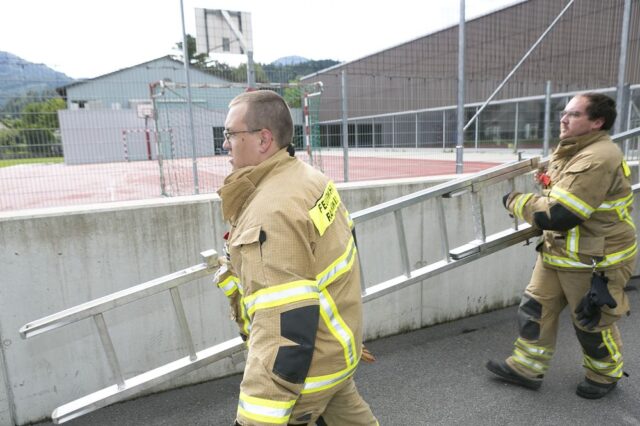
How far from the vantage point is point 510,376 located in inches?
124

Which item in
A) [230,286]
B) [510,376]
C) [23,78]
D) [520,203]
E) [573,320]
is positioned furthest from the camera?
[23,78]

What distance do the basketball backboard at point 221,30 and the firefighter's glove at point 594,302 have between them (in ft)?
14.0

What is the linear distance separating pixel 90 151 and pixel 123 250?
2687 mm

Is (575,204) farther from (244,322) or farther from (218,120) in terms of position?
(218,120)

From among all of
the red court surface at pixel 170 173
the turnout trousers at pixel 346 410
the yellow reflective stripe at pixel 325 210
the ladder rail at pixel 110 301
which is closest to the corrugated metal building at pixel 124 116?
the red court surface at pixel 170 173

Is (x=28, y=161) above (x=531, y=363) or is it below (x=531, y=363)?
above

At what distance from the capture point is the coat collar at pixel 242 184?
1.43 m

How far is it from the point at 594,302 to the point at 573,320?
0.90 feet

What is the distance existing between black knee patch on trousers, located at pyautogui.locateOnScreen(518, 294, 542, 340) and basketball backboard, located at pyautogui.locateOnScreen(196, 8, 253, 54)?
4.06m

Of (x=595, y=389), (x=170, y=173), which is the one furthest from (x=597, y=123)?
(x=170, y=173)

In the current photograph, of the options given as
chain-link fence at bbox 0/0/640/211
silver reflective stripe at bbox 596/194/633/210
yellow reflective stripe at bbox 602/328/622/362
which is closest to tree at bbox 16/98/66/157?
chain-link fence at bbox 0/0/640/211

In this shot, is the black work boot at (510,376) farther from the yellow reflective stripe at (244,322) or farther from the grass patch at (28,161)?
the grass patch at (28,161)

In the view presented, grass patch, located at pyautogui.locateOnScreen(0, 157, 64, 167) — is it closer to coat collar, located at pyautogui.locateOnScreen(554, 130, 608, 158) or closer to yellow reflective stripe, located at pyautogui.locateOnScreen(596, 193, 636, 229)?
coat collar, located at pyautogui.locateOnScreen(554, 130, 608, 158)

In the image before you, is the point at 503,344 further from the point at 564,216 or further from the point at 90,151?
the point at 90,151
